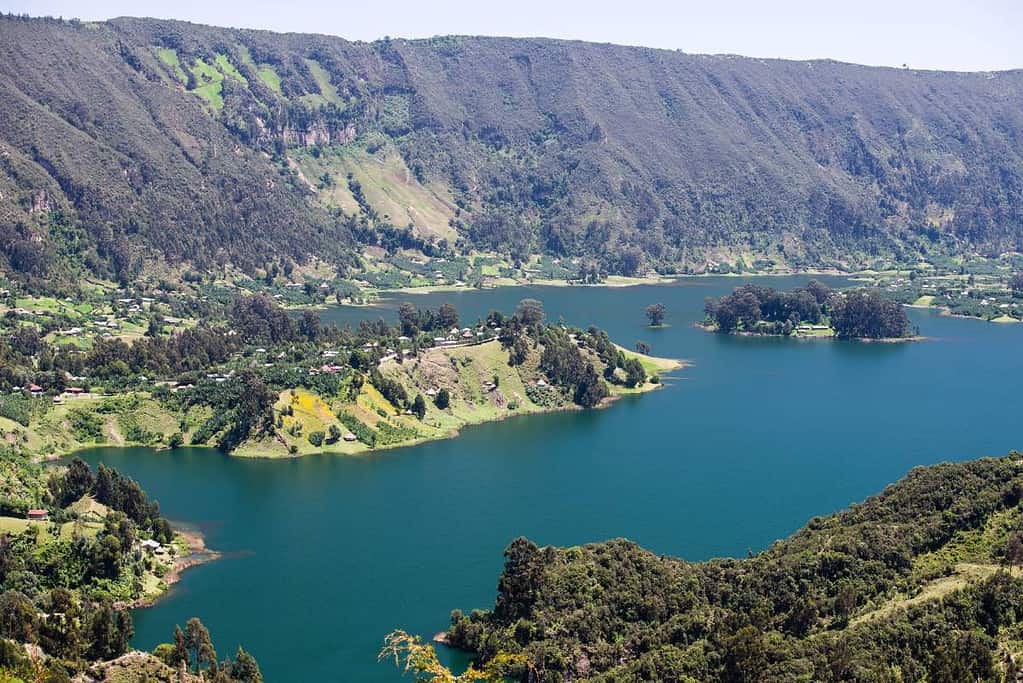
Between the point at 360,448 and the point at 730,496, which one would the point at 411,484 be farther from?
the point at 730,496

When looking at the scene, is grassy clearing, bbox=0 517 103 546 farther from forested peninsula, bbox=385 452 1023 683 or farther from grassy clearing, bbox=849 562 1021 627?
grassy clearing, bbox=849 562 1021 627

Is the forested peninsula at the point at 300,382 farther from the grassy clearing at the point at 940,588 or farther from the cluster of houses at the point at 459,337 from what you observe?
the grassy clearing at the point at 940,588

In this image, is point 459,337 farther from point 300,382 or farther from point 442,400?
point 300,382

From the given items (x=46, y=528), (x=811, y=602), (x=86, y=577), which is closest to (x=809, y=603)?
(x=811, y=602)

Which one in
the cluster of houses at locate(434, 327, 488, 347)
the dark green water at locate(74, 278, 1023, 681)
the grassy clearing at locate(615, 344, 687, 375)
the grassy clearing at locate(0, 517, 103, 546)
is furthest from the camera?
the grassy clearing at locate(615, 344, 687, 375)

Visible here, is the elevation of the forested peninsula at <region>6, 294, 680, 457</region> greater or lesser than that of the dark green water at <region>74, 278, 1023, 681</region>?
greater

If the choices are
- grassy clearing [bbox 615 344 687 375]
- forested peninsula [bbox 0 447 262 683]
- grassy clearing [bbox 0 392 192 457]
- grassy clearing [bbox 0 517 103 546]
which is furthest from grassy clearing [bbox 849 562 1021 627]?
grassy clearing [bbox 615 344 687 375]
